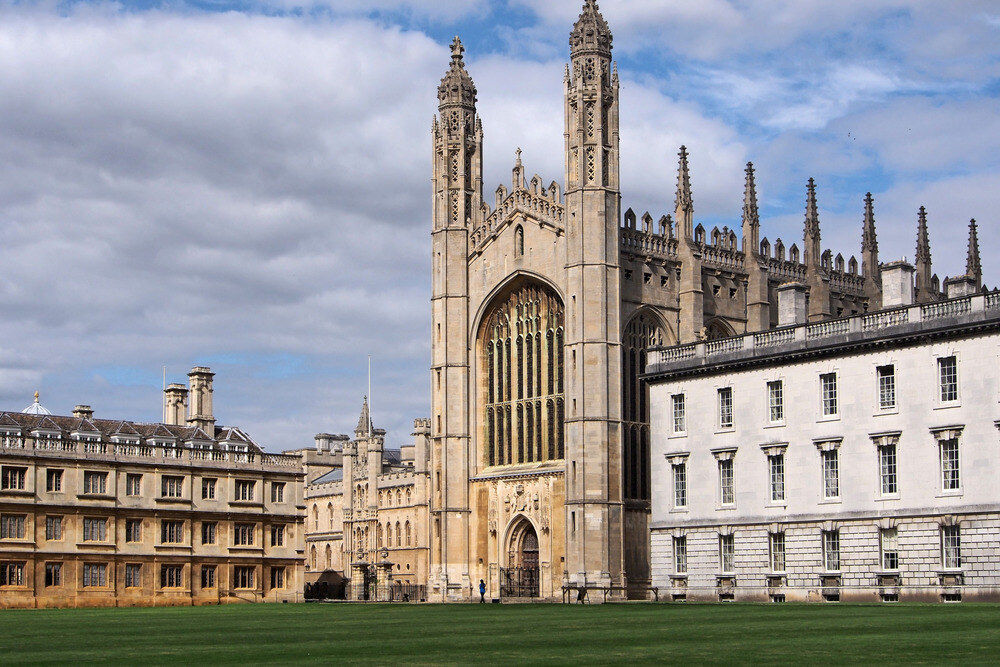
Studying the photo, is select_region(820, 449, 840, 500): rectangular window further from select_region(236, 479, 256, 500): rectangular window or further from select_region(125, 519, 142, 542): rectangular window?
select_region(125, 519, 142, 542): rectangular window

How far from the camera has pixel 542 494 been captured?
2744 inches

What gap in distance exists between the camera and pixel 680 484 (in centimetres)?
6003

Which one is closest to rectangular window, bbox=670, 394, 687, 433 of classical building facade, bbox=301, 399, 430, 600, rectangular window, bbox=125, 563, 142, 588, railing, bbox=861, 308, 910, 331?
railing, bbox=861, 308, 910, 331

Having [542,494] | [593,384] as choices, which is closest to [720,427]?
[593,384]

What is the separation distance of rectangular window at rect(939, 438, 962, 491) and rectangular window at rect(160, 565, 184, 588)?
40.0 metres

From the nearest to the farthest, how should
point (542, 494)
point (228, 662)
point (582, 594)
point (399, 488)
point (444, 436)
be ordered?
1. point (228, 662)
2. point (582, 594)
3. point (542, 494)
4. point (444, 436)
5. point (399, 488)

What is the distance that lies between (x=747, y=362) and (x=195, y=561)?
32416mm

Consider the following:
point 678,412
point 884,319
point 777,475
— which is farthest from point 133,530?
point 884,319

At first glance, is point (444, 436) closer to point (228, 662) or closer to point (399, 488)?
point (399, 488)

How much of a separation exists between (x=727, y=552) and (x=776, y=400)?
6.41 m

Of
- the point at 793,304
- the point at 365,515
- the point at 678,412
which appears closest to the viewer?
the point at 793,304

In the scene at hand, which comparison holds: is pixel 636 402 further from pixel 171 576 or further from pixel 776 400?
pixel 171 576

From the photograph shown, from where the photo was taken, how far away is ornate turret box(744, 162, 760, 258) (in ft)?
242

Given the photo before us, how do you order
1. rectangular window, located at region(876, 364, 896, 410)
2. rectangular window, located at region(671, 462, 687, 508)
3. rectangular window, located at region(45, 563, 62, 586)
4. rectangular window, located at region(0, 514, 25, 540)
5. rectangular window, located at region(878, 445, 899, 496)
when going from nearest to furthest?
rectangular window, located at region(878, 445, 899, 496), rectangular window, located at region(876, 364, 896, 410), rectangular window, located at region(671, 462, 687, 508), rectangular window, located at region(0, 514, 25, 540), rectangular window, located at region(45, 563, 62, 586)
